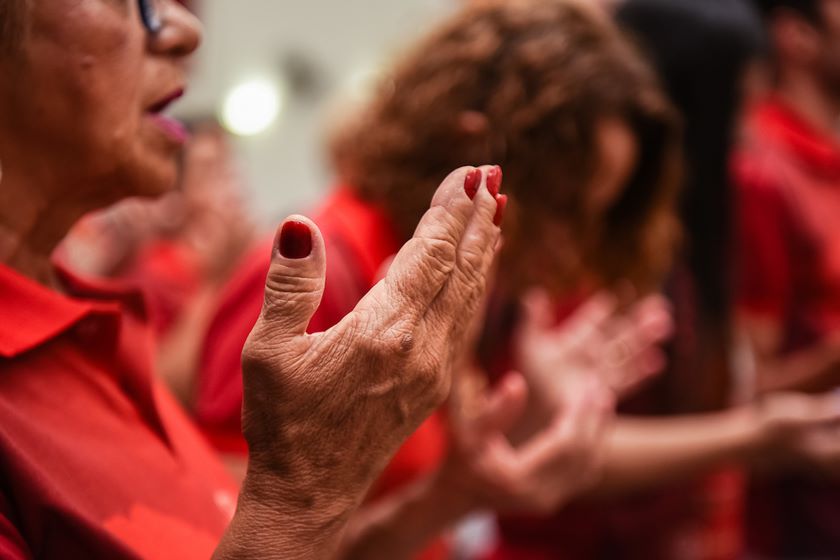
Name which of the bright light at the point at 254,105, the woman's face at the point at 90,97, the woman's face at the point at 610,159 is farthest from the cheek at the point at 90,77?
the bright light at the point at 254,105

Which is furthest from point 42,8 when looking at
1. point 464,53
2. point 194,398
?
point 194,398

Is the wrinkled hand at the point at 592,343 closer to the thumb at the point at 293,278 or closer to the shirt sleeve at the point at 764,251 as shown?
the shirt sleeve at the point at 764,251

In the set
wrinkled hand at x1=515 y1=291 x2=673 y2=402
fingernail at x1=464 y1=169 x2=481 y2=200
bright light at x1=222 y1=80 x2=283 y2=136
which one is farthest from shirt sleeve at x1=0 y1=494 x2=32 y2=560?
bright light at x1=222 y1=80 x2=283 y2=136

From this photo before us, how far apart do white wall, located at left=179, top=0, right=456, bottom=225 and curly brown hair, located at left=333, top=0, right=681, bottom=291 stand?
2.70 metres

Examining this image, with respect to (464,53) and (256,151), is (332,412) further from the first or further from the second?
(256,151)

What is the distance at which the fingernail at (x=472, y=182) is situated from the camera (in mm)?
573

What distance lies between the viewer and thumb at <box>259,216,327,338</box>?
0.52 meters

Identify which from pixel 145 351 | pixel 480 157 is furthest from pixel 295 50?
pixel 145 351

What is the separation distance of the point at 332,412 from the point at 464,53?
0.62 metres

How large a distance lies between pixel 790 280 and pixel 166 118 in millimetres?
1345

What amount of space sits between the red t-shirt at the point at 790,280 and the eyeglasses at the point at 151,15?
51.9 inches

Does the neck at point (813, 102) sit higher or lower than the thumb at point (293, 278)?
higher

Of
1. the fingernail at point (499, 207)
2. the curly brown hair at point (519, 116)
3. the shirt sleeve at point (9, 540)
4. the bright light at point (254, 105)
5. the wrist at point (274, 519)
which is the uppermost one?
the bright light at point (254, 105)

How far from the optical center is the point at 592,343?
4.80 ft
